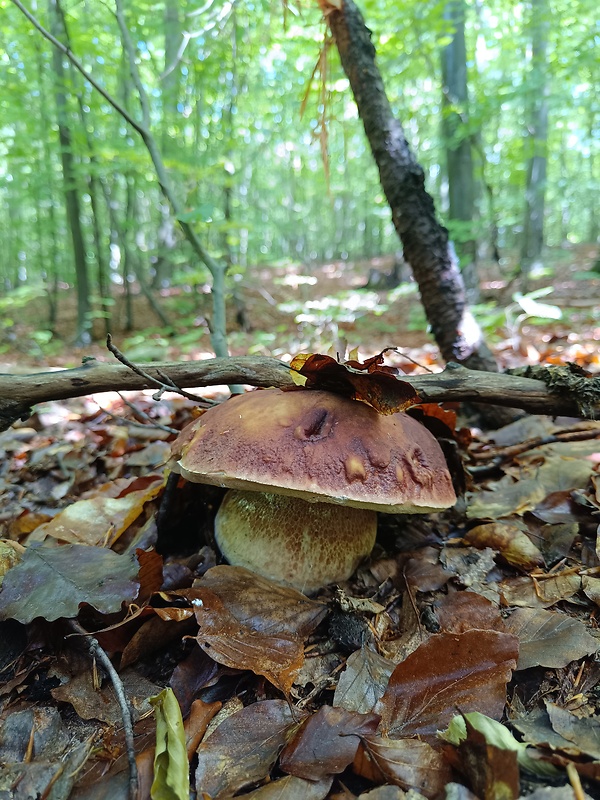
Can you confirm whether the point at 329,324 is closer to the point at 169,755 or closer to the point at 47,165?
the point at 169,755

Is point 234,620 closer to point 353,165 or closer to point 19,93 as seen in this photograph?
point 19,93

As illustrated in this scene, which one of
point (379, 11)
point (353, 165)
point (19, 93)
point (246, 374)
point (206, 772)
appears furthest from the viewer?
point (353, 165)

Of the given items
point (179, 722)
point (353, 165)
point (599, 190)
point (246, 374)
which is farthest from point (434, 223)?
point (599, 190)

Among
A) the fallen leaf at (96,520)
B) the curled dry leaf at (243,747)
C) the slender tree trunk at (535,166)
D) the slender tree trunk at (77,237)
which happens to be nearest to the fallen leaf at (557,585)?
the curled dry leaf at (243,747)

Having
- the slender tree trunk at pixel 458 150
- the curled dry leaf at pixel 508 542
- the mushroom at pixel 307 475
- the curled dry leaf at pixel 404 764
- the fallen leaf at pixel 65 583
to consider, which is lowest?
the curled dry leaf at pixel 404 764

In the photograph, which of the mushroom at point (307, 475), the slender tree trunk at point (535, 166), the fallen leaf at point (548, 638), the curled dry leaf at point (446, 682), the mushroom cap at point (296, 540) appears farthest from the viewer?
the slender tree trunk at point (535, 166)

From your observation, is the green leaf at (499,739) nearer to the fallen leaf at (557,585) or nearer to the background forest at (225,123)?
the fallen leaf at (557,585)
